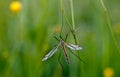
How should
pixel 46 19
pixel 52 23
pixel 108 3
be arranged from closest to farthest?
pixel 46 19
pixel 52 23
pixel 108 3

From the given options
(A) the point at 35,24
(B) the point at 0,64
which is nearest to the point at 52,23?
(A) the point at 35,24

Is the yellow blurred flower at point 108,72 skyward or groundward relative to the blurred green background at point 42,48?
groundward

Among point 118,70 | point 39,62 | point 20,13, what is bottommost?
point 118,70

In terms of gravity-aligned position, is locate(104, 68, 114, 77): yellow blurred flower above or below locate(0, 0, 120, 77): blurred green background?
below

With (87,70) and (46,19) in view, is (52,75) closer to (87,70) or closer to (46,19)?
(87,70)

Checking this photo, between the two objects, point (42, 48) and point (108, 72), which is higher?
point (42, 48)

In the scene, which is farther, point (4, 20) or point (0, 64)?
point (4, 20)

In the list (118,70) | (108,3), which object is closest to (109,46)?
(118,70)

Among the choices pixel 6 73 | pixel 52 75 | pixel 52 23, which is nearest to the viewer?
pixel 6 73

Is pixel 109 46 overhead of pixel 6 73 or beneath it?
beneath
